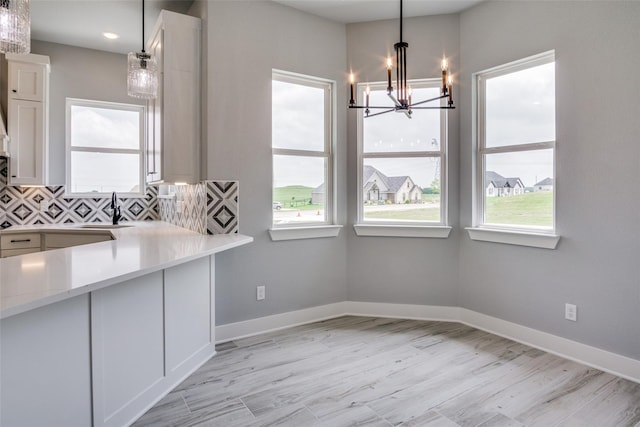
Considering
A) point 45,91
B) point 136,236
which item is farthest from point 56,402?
point 45,91

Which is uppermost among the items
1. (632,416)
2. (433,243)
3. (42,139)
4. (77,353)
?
(42,139)

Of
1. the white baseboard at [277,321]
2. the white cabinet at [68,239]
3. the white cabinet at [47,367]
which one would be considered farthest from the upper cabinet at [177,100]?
the white cabinet at [47,367]

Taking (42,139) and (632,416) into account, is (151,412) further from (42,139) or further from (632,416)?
(42,139)

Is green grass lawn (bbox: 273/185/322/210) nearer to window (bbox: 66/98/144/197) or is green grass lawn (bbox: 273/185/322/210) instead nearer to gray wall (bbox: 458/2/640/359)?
gray wall (bbox: 458/2/640/359)

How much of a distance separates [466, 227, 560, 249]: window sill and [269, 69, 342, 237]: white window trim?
4.17 feet

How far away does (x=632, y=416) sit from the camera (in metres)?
2.09

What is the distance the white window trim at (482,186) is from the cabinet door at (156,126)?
8.92ft

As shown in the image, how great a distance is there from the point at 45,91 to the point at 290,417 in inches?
162

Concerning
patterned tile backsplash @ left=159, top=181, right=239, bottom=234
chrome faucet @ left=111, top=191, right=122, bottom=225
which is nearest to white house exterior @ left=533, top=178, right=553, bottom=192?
patterned tile backsplash @ left=159, top=181, right=239, bottom=234

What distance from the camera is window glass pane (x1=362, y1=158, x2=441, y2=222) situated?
3740 mm

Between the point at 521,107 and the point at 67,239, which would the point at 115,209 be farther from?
the point at 521,107

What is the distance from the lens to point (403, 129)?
12.4 feet

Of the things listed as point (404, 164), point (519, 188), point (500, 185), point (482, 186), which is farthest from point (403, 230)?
point (519, 188)

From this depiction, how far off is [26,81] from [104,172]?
115 centimetres
